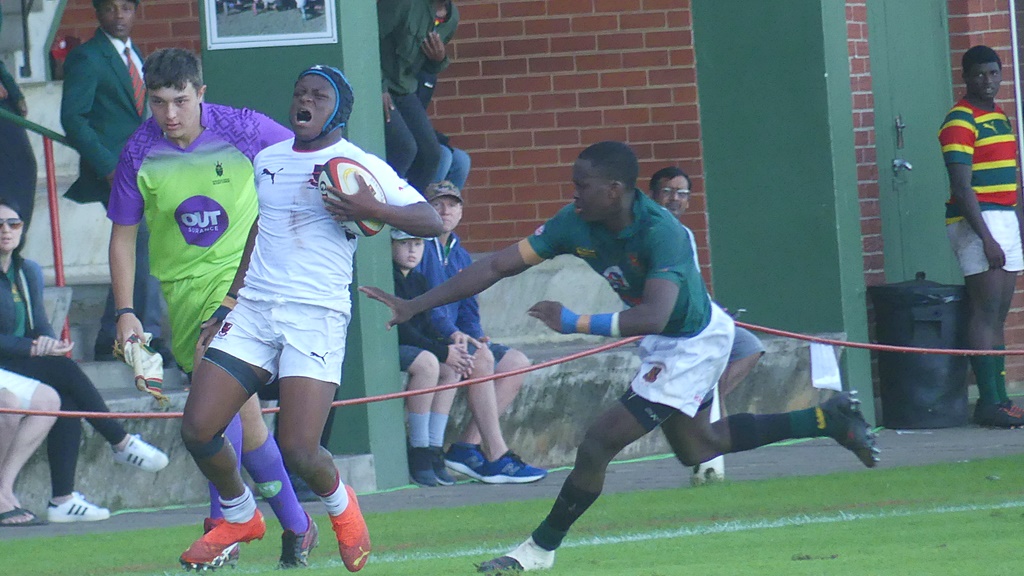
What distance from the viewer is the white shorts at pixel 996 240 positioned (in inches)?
441

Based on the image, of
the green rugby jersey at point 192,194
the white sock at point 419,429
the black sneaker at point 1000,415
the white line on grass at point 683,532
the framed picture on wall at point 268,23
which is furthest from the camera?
the black sneaker at point 1000,415

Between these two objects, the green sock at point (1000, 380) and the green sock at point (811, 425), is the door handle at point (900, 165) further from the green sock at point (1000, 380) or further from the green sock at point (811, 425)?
the green sock at point (811, 425)

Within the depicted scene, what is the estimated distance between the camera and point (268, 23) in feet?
30.2

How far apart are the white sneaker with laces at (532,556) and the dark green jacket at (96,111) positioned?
408 centimetres

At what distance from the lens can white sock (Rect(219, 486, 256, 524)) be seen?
6715 millimetres

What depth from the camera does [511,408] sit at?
10102mm

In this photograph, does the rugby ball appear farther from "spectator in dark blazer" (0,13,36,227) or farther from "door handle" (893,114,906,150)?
"door handle" (893,114,906,150)

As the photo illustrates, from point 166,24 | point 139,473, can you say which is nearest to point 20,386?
point 139,473

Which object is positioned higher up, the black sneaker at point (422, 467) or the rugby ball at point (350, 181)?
the rugby ball at point (350, 181)

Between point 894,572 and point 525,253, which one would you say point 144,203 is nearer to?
point 525,253

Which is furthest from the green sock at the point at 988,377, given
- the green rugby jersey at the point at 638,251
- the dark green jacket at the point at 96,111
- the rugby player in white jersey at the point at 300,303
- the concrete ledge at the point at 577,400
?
the rugby player in white jersey at the point at 300,303

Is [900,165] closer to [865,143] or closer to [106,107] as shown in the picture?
[865,143]

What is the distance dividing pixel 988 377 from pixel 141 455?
18.4ft

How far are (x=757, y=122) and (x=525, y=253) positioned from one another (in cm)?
509
